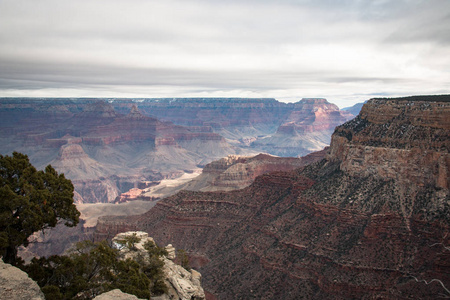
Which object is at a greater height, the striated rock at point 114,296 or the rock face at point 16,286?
the rock face at point 16,286

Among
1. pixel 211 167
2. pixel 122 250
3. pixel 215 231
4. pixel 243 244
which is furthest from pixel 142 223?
pixel 211 167

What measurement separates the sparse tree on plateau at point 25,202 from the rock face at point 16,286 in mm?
4371

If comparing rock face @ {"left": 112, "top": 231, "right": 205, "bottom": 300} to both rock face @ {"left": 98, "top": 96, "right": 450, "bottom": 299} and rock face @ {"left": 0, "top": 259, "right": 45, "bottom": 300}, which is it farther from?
rock face @ {"left": 98, "top": 96, "right": 450, "bottom": 299}

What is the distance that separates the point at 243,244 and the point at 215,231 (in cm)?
1092

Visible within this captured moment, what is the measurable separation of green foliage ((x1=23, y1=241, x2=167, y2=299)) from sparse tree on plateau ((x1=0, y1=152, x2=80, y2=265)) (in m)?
2.79

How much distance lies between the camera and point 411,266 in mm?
50531

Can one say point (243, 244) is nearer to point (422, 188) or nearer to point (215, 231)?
point (215, 231)

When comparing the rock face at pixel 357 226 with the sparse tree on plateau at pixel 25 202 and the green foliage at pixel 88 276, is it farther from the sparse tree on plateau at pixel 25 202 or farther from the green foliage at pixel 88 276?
the sparse tree on plateau at pixel 25 202

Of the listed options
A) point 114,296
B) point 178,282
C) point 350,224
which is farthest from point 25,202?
point 350,224

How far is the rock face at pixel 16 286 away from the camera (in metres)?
26.8

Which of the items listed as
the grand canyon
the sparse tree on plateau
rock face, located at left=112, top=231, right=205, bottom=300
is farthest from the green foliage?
the grand canyon

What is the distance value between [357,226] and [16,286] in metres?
43.4

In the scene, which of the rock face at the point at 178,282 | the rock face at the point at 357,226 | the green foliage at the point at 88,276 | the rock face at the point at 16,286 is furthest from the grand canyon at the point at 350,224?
the rock face at the point at 16,286

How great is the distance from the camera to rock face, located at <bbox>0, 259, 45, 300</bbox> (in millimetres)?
26812
